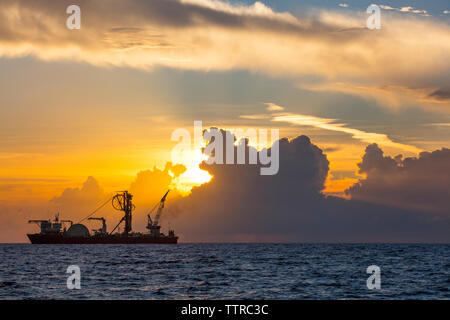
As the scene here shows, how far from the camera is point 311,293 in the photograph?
63.9m

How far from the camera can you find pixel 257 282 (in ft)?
252

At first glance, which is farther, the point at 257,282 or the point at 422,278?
the point at 422,278
